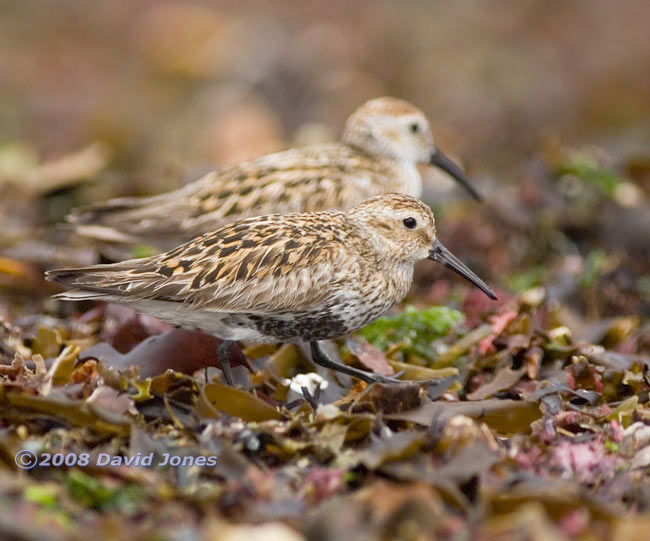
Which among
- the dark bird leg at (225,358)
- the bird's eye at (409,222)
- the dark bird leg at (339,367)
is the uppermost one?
the bird's eye at (409,222)

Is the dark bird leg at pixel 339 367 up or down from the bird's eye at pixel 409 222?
down

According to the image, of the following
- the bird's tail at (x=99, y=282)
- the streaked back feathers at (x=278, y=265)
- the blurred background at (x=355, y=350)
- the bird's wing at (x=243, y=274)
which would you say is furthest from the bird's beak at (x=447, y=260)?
the bird's tail at (x=99, y=282)

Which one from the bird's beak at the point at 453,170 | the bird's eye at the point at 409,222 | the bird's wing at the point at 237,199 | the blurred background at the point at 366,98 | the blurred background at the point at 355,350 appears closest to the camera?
the blurred background at the point at 355,350

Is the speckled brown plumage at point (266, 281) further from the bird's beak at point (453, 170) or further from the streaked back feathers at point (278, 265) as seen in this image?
the bird's beak at point (453, 170)

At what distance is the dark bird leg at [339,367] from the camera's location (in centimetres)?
489

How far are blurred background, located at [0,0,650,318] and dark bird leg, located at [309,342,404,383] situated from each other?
1701 millimetres

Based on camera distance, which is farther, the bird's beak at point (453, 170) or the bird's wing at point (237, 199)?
the bird's beak at point (453, 170)

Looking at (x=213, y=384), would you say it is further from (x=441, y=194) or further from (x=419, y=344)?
(x=441, y=194)

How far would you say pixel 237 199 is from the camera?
620cm

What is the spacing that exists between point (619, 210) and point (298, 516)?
5.00 meters

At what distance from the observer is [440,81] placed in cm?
1537

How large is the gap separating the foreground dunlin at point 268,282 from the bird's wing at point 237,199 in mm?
1127

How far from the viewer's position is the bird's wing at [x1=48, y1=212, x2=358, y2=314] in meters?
4.70

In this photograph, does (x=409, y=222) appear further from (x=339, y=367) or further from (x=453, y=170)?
(x=453, y=170)
